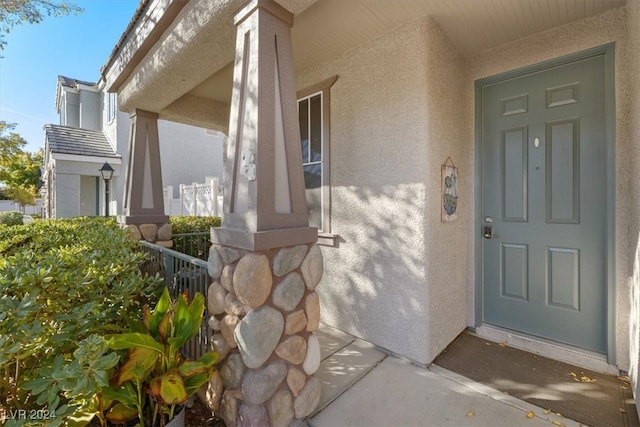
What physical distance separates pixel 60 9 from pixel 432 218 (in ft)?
20.9

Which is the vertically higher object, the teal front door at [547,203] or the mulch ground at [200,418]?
the teal front door at [547,203]

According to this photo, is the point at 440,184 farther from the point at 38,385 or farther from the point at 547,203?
the point at 38,385

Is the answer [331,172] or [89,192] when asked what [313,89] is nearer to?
[331,172]

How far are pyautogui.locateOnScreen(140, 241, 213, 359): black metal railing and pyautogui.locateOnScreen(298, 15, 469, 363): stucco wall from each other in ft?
4.89

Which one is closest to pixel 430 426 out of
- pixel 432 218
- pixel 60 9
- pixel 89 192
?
pixel 432 218

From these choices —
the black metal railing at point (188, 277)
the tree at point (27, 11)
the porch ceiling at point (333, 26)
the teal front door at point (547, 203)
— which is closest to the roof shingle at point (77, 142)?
the tree at point (27, 11)

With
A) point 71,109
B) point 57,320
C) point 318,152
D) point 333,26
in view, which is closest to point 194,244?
point 318,152

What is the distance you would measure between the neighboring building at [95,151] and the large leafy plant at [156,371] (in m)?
9.29

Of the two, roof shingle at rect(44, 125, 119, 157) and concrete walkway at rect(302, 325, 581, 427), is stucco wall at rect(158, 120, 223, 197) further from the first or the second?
concrete walkway at rect(302, 325, 581, 427)

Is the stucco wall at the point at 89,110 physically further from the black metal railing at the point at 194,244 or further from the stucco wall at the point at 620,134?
the stucco wall at the point at 620,134

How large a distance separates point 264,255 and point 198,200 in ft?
24.5

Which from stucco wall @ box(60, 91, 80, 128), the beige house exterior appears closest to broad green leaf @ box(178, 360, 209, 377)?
the beige house exterior

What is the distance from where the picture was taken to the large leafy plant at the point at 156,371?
156cm

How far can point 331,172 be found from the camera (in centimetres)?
331
